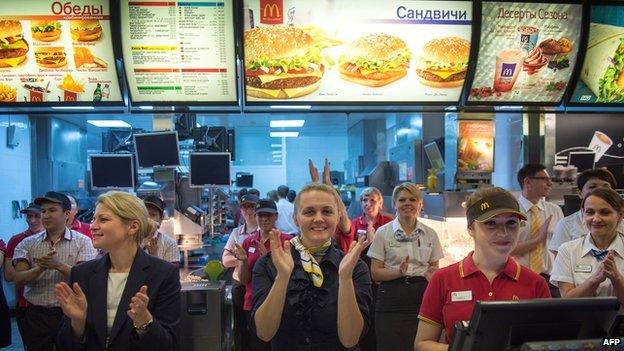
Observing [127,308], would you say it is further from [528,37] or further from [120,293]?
[528,37]

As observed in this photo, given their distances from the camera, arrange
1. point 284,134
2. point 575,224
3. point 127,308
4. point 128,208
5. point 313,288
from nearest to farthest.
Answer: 1. point 313,288
2. point 127,308
3. point 128,208
4. point 575,224
5. point 284,134

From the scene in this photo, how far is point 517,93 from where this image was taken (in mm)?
3969

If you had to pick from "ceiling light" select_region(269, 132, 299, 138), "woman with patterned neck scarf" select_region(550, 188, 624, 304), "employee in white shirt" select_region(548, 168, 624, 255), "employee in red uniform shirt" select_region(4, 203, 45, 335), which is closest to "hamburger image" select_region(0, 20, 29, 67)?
"employee in red uniform shirt" select_region(4, 203, 45, 335)

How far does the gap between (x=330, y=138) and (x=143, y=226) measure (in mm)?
15040

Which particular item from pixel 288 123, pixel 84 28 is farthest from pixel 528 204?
pixel 288 123

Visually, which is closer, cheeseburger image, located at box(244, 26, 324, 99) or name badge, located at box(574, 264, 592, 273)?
name badge, located at box(574, 264, 592, 273)

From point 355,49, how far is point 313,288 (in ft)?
7.28

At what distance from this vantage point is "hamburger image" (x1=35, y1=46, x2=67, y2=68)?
3551mm

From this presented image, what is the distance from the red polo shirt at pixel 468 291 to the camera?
1.88 meters

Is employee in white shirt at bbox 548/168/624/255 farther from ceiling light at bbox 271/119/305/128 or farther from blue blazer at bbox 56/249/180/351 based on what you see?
ceiling light at bbox 271/119/305/128

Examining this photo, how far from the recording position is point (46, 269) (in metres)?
3.58

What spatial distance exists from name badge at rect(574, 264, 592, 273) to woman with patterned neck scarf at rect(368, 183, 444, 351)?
126 centimetres

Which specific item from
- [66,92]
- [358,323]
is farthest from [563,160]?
[66,92]

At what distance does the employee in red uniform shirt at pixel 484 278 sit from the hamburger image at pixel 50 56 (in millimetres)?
3138
